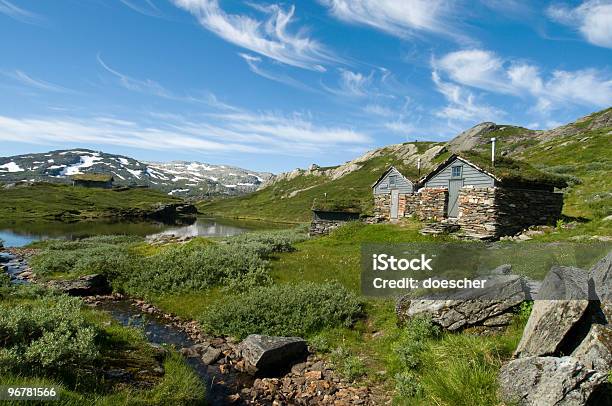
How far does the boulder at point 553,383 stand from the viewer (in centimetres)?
636

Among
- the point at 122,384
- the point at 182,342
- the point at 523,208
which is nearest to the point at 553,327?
the point at 122,384

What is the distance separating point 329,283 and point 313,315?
345 cm

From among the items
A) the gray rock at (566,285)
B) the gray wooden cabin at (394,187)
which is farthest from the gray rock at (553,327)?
the gray wooden cabin at (394,187)

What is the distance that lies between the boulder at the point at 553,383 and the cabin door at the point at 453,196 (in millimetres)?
25246

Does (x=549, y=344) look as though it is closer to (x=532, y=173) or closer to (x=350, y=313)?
(x=350, y=313)

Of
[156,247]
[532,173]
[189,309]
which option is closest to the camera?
[189,309]

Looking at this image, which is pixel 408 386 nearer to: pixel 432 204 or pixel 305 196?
pixel 432 204

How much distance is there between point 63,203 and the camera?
4783 inches

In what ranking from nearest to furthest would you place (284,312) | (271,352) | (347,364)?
(347,364)
(271,352)
(284,312)

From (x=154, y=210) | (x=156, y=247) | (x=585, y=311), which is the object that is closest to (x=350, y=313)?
(x=585, y=311)

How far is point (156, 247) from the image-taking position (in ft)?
104

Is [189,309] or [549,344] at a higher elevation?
[549,344]

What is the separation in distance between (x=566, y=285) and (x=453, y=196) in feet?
79.7

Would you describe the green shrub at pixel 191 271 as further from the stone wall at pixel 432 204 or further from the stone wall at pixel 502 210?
the stone wall at pixel 432 204
